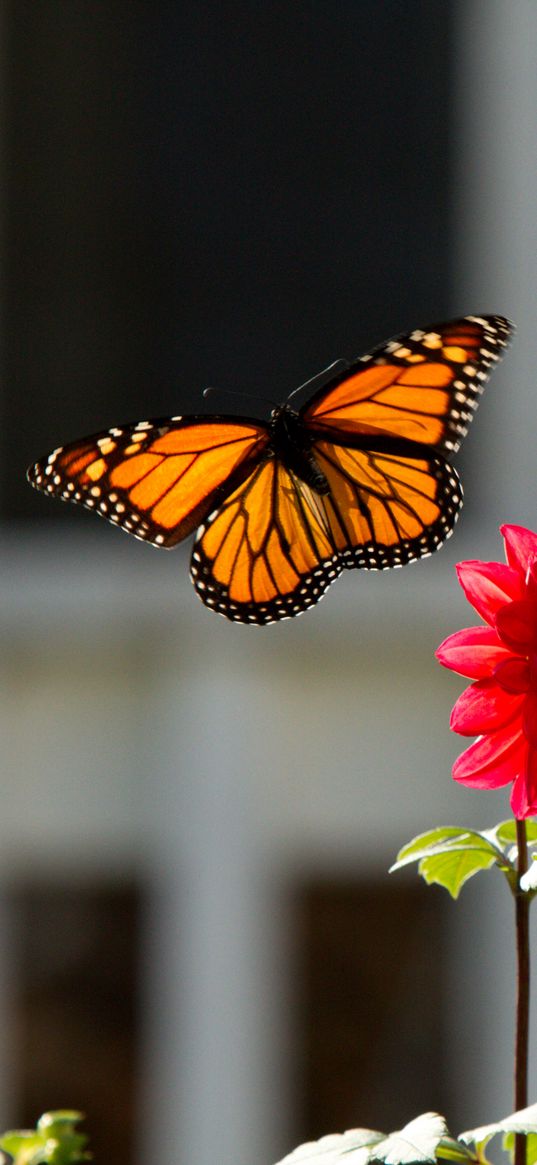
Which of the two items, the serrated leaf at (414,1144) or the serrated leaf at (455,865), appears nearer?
the serrated leaf at (414,1144)

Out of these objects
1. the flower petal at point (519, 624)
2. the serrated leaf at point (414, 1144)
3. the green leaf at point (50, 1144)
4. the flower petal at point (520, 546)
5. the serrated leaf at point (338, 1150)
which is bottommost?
the green leaf at point (50, 1144)

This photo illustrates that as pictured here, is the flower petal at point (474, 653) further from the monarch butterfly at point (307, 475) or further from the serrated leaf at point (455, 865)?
the monarch butterfly at point (307, 475)

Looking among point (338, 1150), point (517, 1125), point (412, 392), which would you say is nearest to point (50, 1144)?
point (338, 1150)

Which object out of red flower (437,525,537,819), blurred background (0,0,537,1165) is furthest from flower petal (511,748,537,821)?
blurred background (0,0,537,1165)

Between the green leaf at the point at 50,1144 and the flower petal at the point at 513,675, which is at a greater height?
the flower petal at the point at 513,675

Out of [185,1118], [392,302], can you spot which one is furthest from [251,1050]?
[392,302]

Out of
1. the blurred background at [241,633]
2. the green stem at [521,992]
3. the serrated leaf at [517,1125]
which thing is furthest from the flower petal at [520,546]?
the blurred background at [241,633]

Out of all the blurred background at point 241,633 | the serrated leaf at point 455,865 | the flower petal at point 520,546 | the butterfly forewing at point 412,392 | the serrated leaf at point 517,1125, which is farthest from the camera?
the blurred background at point 241,633
